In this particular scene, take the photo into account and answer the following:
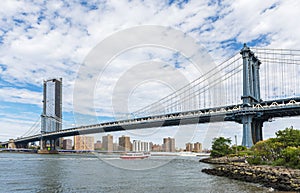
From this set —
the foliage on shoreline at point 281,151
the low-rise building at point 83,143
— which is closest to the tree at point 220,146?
the foliage on shoreline at point 281,151

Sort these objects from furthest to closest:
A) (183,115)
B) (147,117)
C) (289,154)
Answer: (147,117) < (183,115) < (289,154)

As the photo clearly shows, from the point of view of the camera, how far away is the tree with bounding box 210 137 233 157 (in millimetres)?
53419

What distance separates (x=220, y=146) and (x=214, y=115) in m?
5.61

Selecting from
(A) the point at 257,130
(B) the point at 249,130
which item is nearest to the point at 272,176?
(B) the point at 249,130

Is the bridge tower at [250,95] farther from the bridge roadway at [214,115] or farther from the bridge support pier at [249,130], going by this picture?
the bridge roadway at [214,115]

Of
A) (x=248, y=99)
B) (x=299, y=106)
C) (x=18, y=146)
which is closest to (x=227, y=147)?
(x=248, y=99)

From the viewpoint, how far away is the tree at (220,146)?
5342cm

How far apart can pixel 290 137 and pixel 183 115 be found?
92.1 ft

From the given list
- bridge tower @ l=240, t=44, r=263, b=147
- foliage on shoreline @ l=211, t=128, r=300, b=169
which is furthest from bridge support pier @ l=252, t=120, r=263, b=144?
foliage on shoreline @ l=211, t=128, r=300, b=169

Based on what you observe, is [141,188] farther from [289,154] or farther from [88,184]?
[289,154]

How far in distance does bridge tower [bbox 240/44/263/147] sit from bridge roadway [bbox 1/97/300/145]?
88 cm

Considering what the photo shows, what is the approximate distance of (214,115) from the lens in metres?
53.1

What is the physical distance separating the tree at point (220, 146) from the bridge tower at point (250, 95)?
432 centimetres

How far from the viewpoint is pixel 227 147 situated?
53812 millimetres
